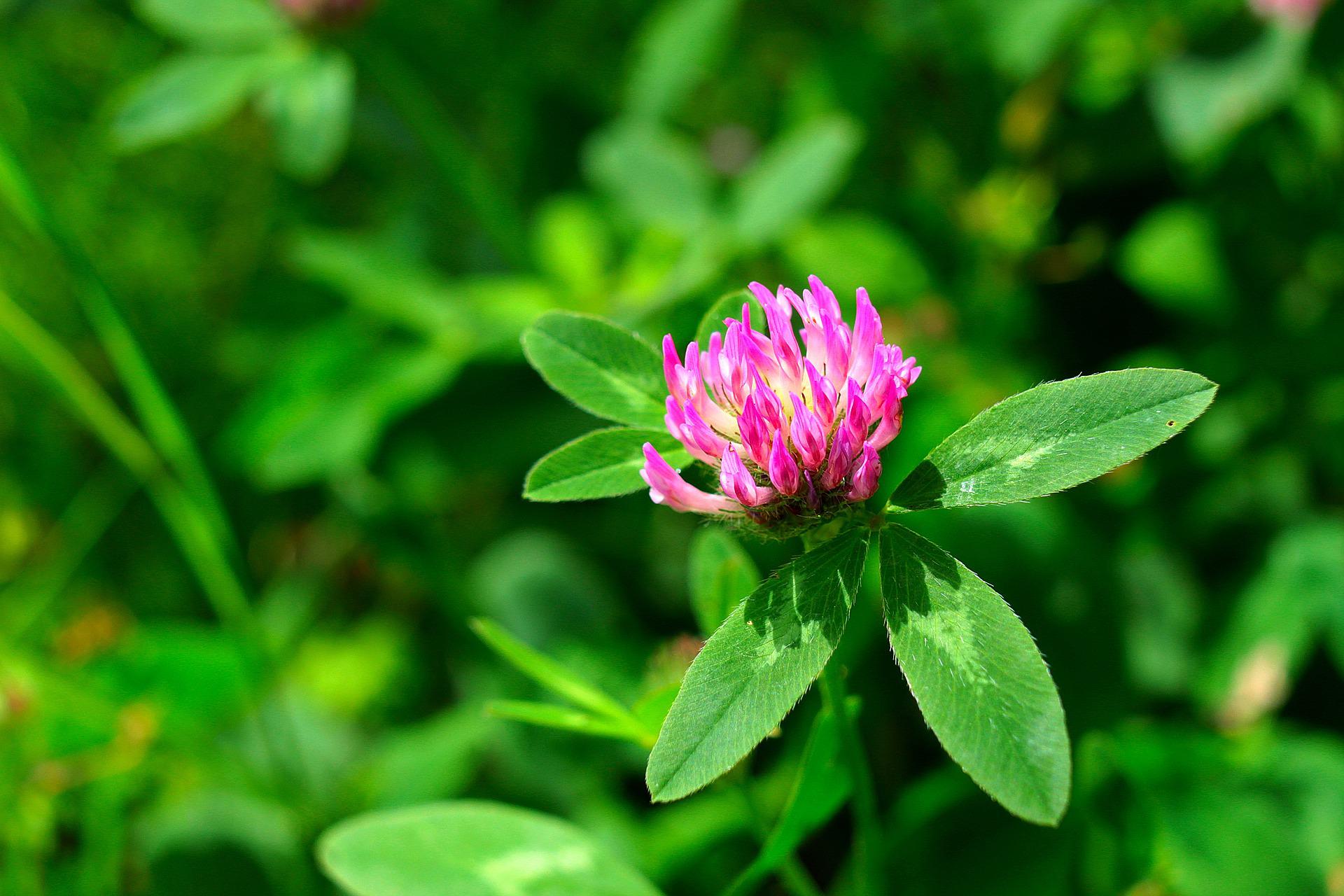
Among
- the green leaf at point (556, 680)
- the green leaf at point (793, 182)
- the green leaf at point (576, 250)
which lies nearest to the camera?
the green leaf at point (556, 680)

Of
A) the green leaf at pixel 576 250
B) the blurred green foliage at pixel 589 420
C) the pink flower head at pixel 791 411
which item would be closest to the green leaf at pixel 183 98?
the blurred green foliage at pixel 589 420

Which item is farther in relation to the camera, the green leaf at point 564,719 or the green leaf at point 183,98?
the green leaf at point 183,98

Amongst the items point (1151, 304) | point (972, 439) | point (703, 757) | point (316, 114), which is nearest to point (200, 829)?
point (316, 114)

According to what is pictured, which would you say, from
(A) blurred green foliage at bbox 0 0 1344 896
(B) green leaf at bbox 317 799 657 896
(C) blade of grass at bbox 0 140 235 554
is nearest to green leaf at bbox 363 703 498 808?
(A) blurred green foliage at bbox 0 0 1344 896

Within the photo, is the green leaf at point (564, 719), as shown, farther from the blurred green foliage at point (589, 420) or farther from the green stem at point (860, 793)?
the blurred green foliage at point (589, 420)

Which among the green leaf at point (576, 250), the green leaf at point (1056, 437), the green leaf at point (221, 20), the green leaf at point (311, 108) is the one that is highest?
the green leaf at point (221, 20)

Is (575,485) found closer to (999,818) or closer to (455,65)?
(999,818)

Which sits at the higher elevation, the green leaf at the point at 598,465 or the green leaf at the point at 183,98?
the green leaf at the point at 183,98
